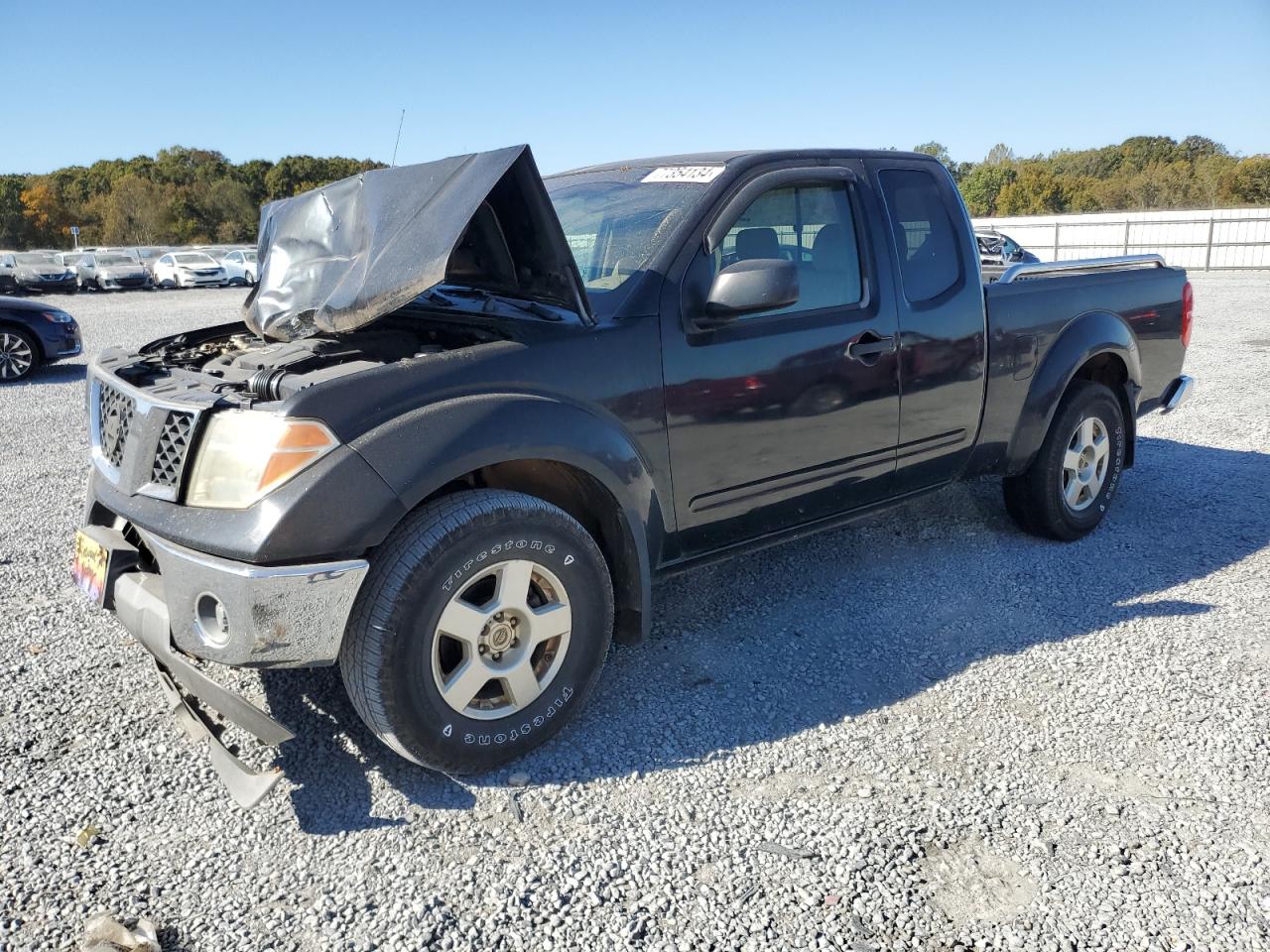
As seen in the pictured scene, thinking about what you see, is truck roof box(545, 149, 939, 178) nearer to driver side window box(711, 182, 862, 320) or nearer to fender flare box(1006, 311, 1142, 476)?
driver side window box(711, 182, 862, 320)

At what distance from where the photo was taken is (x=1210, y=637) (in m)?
3.75

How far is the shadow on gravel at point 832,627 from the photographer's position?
9.91 feet

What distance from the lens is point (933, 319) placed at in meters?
4.02

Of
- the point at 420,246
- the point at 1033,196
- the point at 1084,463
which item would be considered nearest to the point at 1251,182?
the point at 1033,196

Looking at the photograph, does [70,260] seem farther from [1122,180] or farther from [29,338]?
[1122,180]

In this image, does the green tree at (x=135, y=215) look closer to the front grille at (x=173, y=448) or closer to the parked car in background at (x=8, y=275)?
the parked car in background at (x=8, y=275)

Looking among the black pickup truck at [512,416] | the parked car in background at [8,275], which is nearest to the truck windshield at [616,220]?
the black pickup truck at [512,416]

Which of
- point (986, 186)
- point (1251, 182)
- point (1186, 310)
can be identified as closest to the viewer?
point (1186, 310)

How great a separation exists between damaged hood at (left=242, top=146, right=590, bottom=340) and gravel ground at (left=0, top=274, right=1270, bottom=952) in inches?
55.5

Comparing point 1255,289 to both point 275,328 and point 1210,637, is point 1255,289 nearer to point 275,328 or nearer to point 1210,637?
point 1210,637

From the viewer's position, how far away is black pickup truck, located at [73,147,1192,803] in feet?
8.51

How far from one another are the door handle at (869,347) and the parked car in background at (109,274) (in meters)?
33.5

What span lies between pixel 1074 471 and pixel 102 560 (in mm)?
4402

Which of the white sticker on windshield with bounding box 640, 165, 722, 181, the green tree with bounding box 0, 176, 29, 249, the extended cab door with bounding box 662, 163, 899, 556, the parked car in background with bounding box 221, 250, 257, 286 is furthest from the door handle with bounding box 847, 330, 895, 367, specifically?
the green tree with bounding box 0, 176, 29, 249
